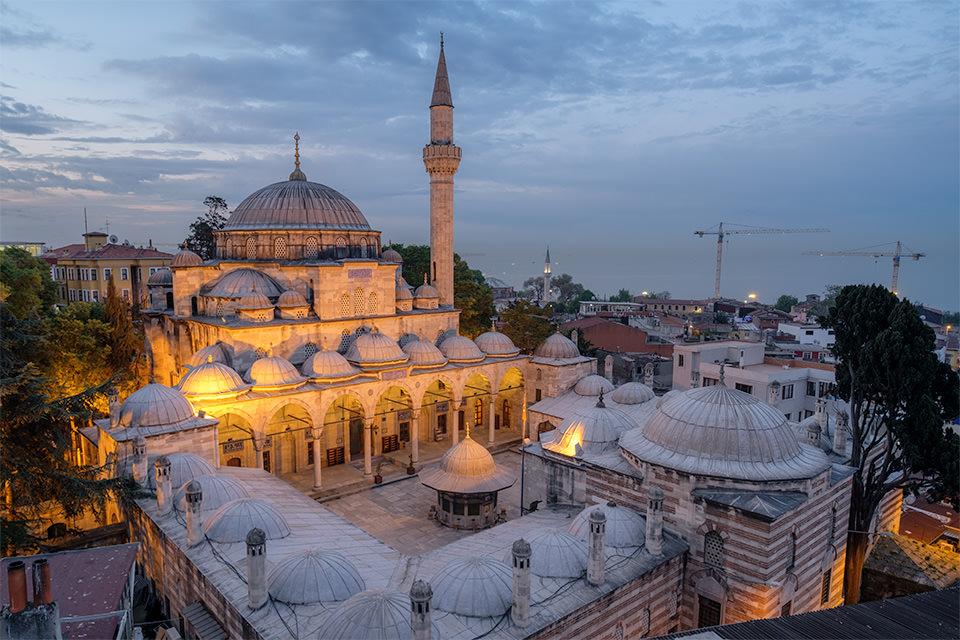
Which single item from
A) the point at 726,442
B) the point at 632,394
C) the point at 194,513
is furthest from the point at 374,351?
the point at 726,442

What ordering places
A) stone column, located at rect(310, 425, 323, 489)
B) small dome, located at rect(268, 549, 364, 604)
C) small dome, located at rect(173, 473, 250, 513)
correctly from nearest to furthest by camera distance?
small dome, located at rect(268, 549, 364, 604) < small dome, located at rect(173, 473, 250, 513) < stone column, located at rect(310, 425, 323, 489)

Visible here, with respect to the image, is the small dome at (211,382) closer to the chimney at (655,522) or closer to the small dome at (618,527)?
the small dome at (618,527)

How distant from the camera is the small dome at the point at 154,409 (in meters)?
17.9

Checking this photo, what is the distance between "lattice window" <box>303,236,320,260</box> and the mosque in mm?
134

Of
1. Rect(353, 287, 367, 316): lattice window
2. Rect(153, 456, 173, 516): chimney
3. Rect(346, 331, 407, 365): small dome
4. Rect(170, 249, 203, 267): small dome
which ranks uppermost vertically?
Rect(170, 249, 203, 267): small dome

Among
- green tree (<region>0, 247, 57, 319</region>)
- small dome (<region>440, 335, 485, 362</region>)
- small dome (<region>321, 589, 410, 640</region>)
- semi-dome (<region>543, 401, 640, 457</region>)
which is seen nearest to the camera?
small dome (<region>321, 589, 410, 640</region>)

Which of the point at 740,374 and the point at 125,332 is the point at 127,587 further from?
the point at 740,374

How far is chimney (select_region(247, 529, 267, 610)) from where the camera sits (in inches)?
415

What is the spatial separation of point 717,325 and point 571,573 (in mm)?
50332

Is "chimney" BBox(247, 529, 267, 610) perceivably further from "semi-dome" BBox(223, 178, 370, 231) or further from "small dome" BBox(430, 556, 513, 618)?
"semi-dome" BBox(223, 178, 370, 231)

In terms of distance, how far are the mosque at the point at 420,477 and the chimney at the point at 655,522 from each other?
0.05 meters

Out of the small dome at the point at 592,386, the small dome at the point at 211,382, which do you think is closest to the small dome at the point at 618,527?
the small dome at the point at 592,386

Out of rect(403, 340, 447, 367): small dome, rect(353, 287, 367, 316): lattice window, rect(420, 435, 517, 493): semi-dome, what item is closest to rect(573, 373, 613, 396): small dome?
rect(403, 340, 447, 367): small dome

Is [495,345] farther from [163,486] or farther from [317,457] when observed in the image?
[163,486]
